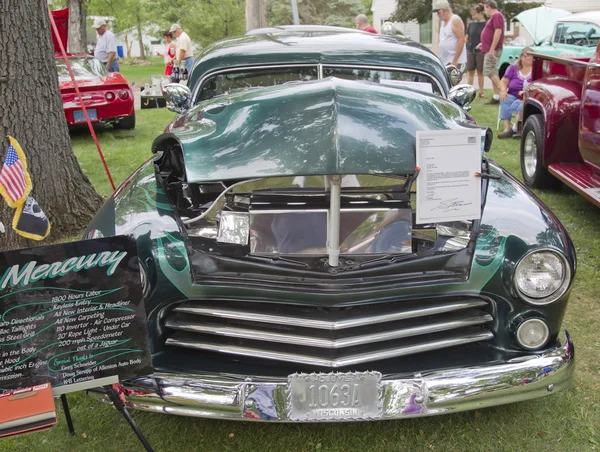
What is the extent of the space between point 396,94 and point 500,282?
1019 millimetres

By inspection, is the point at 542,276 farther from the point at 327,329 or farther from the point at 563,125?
the point at 563,125

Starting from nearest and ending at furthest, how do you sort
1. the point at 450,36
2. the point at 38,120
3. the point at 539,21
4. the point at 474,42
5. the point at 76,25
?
the point at 38,120 < the point at 450,36 < the point at 539,21 < the point at 474,42 < the point at 76,25

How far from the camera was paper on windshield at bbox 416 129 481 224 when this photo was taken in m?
2.35

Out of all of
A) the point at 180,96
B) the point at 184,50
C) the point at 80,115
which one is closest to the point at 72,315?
the point at 180,96

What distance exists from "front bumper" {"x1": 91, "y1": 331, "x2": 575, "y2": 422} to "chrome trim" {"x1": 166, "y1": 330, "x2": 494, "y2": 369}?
4.2 inches

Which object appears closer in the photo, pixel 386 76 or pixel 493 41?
pixel 386 76

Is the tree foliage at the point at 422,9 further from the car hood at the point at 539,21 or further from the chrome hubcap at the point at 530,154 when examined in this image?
the chrome hubcap at the point at 530,154

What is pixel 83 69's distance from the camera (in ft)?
29.2

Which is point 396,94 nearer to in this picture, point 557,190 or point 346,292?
point 346,292

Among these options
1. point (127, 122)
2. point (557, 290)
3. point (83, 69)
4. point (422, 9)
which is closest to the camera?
point (557, 290)

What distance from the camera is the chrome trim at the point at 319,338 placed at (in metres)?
2.22

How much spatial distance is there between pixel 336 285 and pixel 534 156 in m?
4.24

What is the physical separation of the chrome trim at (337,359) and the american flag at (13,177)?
111 centimetres

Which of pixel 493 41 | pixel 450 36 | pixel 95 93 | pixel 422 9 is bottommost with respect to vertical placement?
pixel 95 93
